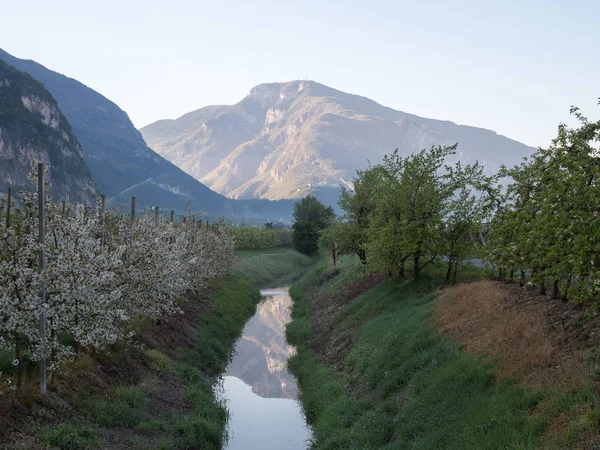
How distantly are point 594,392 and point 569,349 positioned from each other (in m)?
3.51

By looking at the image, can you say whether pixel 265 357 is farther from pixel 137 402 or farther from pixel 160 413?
pixel 137 402

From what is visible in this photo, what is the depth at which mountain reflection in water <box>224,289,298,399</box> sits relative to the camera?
2862cm

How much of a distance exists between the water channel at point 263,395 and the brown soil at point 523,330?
332 inches

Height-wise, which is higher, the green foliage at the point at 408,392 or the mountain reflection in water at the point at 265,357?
the green foliage at the point at 408,392

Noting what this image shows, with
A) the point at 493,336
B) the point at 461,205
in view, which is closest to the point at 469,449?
the point at 493,336

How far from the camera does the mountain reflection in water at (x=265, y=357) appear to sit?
93.9 ft

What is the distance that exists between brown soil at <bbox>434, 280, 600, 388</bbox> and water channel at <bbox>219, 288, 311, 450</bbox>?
332 inches

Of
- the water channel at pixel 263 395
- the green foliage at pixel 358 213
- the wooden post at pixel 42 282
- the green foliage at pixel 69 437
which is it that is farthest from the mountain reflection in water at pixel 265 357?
the wooden post at pixel 42 282

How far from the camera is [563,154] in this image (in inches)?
645

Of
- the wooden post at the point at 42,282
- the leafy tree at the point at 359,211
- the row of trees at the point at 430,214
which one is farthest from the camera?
the leafy tree at the point at 359,211

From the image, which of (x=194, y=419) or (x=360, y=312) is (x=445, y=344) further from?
(x=360, y=312)

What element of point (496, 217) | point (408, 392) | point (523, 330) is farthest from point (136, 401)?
point (496, 217)

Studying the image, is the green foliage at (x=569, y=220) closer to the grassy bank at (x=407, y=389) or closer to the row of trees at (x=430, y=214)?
the grassy bank at (x=407, y=389)

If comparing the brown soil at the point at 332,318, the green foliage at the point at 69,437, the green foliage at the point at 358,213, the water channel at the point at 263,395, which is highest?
the green foliage at the point at 358,213
